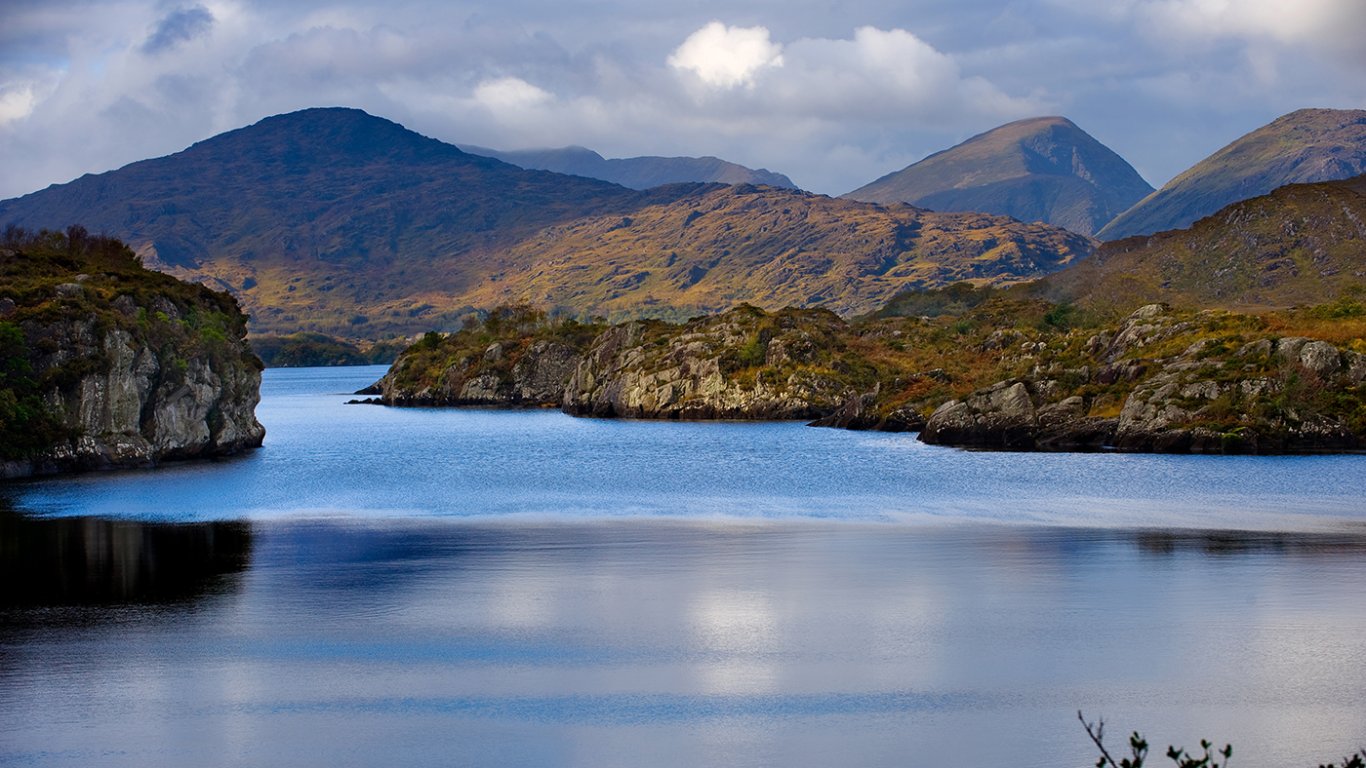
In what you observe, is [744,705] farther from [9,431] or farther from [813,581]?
[9,431]

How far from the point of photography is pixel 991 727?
2573 centimetres

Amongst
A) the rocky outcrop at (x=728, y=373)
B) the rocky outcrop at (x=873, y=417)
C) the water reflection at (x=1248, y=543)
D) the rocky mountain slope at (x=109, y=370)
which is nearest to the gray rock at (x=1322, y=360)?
the rocky outcrop at (x=873, y=417)

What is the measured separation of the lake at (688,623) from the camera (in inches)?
997

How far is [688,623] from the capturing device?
3556 centimetres

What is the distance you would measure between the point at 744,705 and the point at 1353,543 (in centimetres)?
3012

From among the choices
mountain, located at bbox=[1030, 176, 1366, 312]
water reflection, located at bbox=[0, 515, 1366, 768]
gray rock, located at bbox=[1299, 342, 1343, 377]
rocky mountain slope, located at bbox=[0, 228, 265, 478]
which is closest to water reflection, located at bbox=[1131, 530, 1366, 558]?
water reflection, located at bbox=[0, 515, 1366, 768]

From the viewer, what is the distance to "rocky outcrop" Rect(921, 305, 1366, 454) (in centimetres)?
8425

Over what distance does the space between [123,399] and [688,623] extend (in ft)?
198

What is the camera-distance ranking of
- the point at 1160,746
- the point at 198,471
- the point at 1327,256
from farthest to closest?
the point at 1327,256
the point at 198,471
the point at 1160,746

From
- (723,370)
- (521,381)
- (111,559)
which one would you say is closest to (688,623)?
(111,559)

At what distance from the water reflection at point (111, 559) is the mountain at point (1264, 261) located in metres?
139

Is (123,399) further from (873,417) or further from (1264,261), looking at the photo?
(1264,261)

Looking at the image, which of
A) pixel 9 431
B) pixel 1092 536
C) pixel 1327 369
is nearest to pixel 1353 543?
pixel 1092 536

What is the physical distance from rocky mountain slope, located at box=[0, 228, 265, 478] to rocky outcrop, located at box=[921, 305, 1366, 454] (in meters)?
52.0
